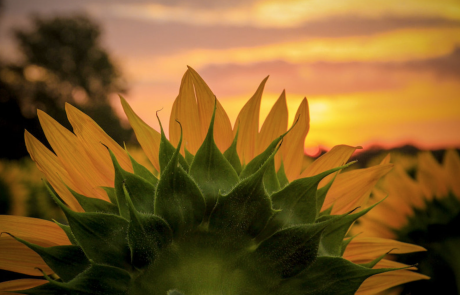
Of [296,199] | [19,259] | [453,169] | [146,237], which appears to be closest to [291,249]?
[296,199]

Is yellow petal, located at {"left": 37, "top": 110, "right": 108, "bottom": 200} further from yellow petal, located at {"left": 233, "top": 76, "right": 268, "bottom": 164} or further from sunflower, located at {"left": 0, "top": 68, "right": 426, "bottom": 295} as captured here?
yellow petal, located at {"left": 233, "top": 76, "right": 268, "bottom": 164}

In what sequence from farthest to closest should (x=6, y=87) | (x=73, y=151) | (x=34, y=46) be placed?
1. (x=34, y=46)
2. (x=6, y=87)
3. (x=73, y=151)

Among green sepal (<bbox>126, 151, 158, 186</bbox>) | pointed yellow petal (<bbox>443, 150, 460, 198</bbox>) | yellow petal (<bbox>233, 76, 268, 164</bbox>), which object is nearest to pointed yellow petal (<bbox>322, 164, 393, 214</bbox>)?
yellow petal (<bbox>233, 76, 268, 164</bbox>)

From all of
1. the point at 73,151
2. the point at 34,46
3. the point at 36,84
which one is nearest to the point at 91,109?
the point at 36,84

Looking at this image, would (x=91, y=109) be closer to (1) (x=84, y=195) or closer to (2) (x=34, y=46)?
(2) (x=34, y=46)

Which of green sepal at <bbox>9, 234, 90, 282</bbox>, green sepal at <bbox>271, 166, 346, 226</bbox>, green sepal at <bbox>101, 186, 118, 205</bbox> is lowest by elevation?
green sepal at <bbox>9, 234, 90, 282</bbox>

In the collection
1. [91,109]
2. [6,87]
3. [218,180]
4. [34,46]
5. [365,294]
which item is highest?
[34,46]

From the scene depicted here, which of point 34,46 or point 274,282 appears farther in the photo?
point 34,46

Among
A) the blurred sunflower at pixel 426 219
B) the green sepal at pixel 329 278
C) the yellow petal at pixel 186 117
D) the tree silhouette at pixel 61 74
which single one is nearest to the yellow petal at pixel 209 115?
the yellow petal at pixel 186 117

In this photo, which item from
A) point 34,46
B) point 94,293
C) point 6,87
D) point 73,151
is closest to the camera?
point 94,293
